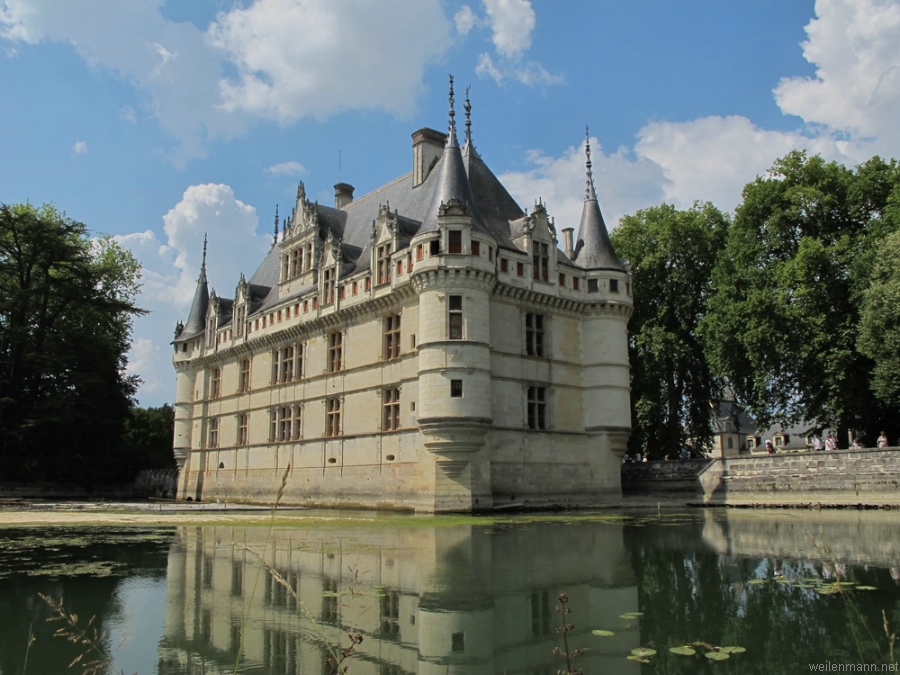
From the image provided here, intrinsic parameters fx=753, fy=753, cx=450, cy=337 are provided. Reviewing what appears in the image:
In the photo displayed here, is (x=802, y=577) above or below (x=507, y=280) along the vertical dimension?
below

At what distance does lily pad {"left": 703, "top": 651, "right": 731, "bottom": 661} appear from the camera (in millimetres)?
5644

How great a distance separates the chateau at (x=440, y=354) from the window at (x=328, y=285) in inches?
2.7

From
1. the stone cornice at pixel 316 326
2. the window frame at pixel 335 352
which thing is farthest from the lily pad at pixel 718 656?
the window frame at pixel 335 352

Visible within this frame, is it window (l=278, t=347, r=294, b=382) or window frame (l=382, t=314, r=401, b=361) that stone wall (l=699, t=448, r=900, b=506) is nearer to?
window frame (l=382, t=314, r=401, b=361)

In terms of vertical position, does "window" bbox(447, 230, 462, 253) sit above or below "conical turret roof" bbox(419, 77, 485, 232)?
below

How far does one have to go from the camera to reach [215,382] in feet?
133

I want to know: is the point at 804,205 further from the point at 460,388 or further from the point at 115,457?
the point at 115,457

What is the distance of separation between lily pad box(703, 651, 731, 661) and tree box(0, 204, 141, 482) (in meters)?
38.2

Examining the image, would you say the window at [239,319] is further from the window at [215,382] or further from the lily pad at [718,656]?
the lily pad at [718,656]

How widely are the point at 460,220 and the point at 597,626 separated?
1948cm

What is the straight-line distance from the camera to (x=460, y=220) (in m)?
25.1

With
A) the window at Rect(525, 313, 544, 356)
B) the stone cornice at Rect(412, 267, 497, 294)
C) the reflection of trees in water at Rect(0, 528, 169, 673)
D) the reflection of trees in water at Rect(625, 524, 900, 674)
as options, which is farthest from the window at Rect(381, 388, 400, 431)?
the reflection of trees in water at Rect(625, 524, 900, 674)

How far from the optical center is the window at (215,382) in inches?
1582

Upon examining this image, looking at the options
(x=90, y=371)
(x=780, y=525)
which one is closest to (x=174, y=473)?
(x=90, y=371)
